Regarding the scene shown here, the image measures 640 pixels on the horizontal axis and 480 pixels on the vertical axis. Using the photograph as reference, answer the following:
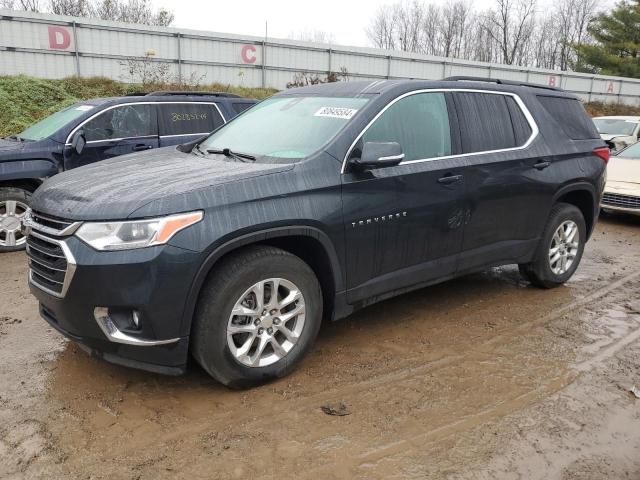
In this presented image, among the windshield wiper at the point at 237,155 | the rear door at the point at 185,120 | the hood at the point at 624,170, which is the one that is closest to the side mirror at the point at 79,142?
the rear door at the point at 185,120

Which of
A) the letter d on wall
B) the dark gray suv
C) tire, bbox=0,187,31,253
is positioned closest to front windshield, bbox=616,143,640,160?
the dark gray suv

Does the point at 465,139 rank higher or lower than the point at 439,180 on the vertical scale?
higher

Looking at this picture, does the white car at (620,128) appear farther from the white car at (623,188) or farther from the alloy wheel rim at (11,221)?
the alloy wheel rim at (11,221)

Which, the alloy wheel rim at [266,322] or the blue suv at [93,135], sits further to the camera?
the blue suv at [93,135]

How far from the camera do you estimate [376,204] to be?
3.55 metres

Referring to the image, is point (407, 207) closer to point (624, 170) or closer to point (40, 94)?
point (624, 170)

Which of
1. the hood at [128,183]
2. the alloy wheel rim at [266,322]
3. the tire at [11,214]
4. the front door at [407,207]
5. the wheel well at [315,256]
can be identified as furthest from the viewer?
the tire at [11,214]

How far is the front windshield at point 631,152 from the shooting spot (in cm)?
946

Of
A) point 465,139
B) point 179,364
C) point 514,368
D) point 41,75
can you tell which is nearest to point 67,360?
point 179,364

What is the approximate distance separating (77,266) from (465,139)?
9.43ft

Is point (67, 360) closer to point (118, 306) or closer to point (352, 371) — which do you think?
point (118, 306)

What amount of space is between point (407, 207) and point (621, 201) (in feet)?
21.3

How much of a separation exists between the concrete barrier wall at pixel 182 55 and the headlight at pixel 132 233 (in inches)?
609

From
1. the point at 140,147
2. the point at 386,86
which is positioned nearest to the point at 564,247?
the point at 386,86
